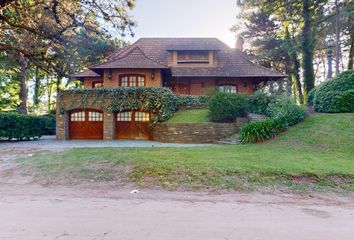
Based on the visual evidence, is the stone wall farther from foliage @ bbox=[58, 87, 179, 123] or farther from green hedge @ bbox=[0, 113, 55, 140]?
green hedge @ bbox=[0, 113, 55, 140]

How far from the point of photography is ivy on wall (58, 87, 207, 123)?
1923cm

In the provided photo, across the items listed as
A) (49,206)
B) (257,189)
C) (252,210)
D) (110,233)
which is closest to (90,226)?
(110,233)

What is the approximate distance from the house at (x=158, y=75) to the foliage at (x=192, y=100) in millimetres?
2282

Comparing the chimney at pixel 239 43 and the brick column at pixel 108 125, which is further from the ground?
the chimney at pixel 239 43

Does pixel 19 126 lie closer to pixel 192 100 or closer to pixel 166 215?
pixel 192 100

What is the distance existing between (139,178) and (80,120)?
44.9 feet

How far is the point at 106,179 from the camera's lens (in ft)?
25.9

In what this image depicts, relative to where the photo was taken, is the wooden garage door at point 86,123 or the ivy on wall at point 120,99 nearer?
the ivy on wall at point 120,99

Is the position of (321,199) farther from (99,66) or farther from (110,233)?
(99,66)

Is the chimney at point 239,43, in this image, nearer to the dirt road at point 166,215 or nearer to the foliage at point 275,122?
the foliage at point 275,122

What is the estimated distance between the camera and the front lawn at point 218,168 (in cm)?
747

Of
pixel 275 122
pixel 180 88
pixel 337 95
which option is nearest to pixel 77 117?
pixel 180 88

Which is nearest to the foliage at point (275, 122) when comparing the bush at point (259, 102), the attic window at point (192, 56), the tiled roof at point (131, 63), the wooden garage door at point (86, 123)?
the bush at point (259, 102)

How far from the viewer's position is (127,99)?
63.5 feet
